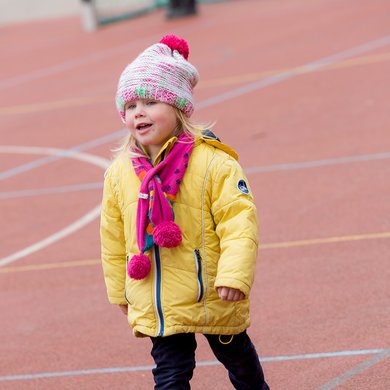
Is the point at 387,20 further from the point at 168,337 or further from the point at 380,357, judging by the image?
the point at 168,337

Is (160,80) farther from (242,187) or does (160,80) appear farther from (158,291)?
(158,291)

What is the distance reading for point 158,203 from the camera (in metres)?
4.15

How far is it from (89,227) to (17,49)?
16.2 m

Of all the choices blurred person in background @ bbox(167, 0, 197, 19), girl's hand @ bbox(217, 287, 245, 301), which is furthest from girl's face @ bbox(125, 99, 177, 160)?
blurred person in background @ bbox(167, 0, 197, 19)

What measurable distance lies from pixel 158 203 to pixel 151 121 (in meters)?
0.39

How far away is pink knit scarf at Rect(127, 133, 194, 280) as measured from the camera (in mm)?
4133

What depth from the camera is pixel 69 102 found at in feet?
53.4

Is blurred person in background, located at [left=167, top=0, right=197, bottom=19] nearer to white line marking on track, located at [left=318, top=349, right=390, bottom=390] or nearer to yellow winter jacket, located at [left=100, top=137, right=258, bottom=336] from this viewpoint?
white line marking on track, located at [left=318, top=349, right=390, bottom=390]

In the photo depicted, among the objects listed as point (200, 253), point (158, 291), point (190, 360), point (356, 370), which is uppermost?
point (200, 253)

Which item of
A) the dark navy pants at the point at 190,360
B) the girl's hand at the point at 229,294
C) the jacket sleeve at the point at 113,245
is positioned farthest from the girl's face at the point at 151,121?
the dark navy pants at the point at 190,360

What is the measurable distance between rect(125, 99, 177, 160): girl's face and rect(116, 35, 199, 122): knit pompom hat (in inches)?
1.5

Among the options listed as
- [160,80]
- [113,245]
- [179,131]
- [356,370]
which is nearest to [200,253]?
Answer: [113,245]

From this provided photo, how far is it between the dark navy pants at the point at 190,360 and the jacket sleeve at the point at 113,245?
34cm

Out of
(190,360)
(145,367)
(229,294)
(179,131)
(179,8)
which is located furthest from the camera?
(179,8)
